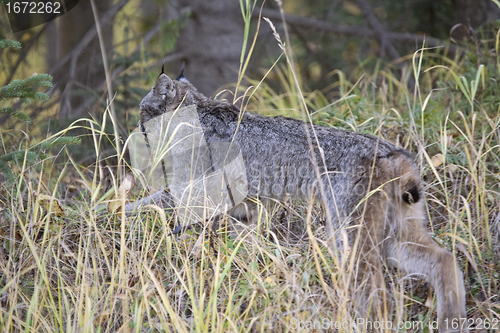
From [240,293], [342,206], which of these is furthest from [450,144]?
[240,293]

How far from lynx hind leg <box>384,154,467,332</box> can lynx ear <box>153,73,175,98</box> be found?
176 cm

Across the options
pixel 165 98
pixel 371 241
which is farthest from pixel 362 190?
pixel 165 98

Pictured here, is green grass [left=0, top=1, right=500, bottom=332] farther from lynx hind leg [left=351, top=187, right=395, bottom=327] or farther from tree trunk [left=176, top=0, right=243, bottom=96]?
tree trunk [left=176, top=0, right=243, bottom=96]

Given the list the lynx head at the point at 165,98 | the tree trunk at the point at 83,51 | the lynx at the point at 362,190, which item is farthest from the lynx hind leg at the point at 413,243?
the tree trunk at the point at 83,51

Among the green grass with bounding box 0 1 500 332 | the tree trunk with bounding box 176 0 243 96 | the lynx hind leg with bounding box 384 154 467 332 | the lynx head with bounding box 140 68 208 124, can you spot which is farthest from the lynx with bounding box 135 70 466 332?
the tree trunk with bounding box 176 0 243 96

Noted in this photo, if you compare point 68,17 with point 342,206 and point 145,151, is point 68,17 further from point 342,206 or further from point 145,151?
point 342,206

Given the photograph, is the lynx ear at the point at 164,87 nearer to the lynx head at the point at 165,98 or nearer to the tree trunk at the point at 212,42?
the lynx head at the point at 165,98

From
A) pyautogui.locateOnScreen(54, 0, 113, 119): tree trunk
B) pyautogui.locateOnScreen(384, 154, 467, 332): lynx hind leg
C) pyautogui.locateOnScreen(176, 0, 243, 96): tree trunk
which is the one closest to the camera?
pyautogui.locateOnScreen(384, 154, 467, 332): lynx hind leg

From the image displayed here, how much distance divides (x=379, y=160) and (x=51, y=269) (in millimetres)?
2139

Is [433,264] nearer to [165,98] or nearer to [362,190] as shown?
[362,190]

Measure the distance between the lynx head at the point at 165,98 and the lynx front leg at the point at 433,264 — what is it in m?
1.84

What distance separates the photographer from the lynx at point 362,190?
2.35 metres

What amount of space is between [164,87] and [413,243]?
2.12m

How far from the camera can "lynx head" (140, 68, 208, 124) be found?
3.25 metres
